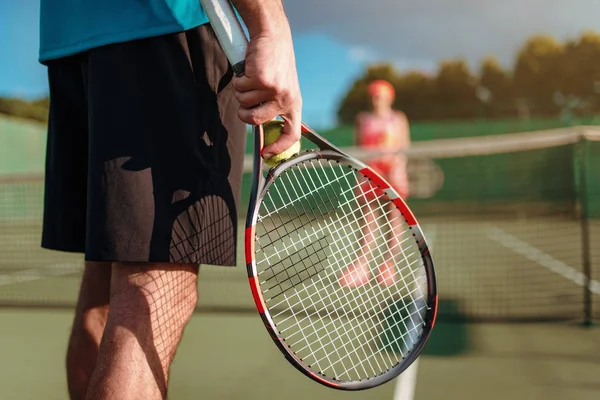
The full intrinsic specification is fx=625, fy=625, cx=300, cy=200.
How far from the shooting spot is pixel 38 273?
5.14m

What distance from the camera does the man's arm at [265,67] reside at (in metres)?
1.03

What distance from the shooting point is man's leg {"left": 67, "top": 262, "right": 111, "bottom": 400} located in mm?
1366

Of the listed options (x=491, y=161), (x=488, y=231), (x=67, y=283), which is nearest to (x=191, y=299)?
(x=67, y=283)

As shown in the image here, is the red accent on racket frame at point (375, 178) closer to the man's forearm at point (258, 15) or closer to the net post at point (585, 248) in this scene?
the man's forearm at point (258, 15)

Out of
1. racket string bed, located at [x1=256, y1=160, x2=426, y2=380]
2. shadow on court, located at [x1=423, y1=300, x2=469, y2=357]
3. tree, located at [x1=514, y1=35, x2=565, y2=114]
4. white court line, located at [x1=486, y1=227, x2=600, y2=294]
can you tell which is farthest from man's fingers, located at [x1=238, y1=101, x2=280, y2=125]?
tree, located at [x1=514, y1=35, x2=565, y2=114]

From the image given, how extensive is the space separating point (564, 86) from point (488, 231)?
25982 millimetres

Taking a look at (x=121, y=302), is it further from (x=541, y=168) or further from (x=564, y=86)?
(x=564, y=86)

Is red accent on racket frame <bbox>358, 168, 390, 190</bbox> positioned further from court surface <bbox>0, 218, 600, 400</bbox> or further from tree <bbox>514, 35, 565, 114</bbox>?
tree <bbox>514, 35, 565, 114</bbox>

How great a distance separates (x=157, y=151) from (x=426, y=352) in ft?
5.63

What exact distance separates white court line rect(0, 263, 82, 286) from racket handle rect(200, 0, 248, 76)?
3966 mm

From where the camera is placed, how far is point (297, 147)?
1.27m

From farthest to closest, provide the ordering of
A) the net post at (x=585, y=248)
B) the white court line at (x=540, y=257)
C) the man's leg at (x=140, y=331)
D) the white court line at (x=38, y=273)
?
the white court line at (x=38, y=273) → the white court line at (x=540, y=257) → the net post at (x=585, y=248) → the man's leg at (x=140, y=331)

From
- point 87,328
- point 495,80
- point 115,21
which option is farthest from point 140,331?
point 495,80

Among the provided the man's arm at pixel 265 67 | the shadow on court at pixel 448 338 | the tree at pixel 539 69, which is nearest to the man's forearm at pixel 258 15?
the man's arm at pixel 265 67
